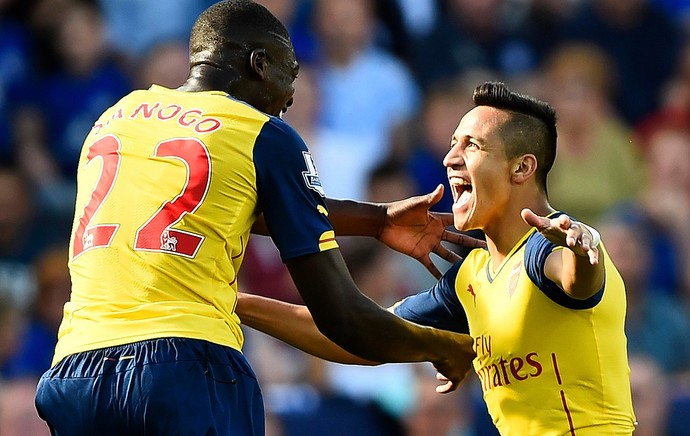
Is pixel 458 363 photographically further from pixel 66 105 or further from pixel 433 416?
pixel 66 105

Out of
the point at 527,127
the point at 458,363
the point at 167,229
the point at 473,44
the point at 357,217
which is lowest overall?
the point at 458,363

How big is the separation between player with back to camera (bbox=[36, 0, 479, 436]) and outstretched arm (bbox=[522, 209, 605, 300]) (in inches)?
23.9

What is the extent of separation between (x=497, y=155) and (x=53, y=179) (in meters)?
5.17

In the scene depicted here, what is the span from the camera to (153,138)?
14.5ft

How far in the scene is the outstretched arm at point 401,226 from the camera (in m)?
5.46

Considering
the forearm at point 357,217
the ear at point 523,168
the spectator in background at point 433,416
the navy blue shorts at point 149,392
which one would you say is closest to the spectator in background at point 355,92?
the spectator in background at point 433,416

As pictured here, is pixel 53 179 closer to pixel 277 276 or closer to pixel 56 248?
pixel 56 248

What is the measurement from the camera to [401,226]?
18.0 feet

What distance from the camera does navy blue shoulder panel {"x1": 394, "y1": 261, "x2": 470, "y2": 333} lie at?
17.5ft

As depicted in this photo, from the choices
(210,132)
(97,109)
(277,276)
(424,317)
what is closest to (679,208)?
(277,276)

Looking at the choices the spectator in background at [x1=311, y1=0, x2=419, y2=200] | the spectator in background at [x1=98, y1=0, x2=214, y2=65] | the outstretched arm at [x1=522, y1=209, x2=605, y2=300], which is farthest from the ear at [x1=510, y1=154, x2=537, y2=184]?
the spectator in background at [x1=98, y1=0, x2=214, y2=65]

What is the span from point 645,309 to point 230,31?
6383 millimetres

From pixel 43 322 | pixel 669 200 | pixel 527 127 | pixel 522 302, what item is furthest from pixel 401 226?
pixel 669 200

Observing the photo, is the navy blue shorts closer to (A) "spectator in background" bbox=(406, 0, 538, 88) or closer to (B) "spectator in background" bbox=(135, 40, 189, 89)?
(B) "spectator in background" bbox=(135, 40, 189, 89)
